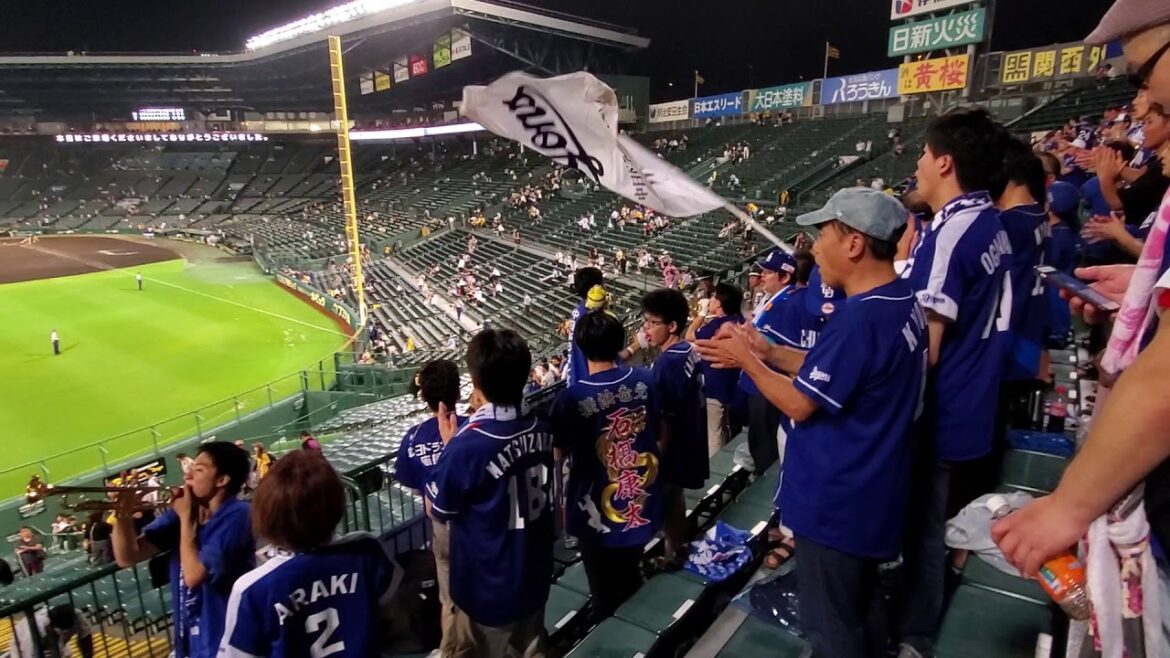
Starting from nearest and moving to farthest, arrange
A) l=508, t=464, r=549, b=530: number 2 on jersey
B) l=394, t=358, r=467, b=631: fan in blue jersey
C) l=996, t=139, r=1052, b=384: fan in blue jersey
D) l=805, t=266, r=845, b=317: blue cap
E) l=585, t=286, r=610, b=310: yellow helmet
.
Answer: l=508, t=464, r=549, b=530: number 2 on jersey
l=996, t=139, r=1052, b=384: fan in blue jersey
l=394, t=358, r=467, b=631: fan in blue jersey
l=805, t=266, r=845, b=317: blue cap
l=585, t=286, r=610, b=310: yellow helmet

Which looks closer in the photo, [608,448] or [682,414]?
[608,448]

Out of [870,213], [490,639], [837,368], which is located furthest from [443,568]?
[870,213]

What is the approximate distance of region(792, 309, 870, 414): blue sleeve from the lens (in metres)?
1.88

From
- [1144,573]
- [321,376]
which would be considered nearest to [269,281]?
[321,376]

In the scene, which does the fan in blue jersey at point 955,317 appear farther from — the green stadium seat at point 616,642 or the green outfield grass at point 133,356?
the green outfield grass at point 133,356

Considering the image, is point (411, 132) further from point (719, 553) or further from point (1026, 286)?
point (1026, 286)

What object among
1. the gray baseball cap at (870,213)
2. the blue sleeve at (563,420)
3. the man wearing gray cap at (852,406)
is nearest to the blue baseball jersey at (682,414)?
the blue sleeve at (563,420)

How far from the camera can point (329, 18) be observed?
35.0 m

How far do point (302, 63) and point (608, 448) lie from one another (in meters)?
47.2

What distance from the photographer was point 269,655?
1866 mm

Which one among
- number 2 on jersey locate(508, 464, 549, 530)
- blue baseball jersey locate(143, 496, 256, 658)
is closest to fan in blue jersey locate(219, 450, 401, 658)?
blue baseball jersey locate(143, 496, 256, 658)

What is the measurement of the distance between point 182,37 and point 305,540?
63.1m

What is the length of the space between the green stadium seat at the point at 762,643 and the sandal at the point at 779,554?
1.91 ft

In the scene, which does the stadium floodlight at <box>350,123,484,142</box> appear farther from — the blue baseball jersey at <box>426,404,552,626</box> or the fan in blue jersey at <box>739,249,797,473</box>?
the blue baseball jersey at <box>426,404,552,626</box>
